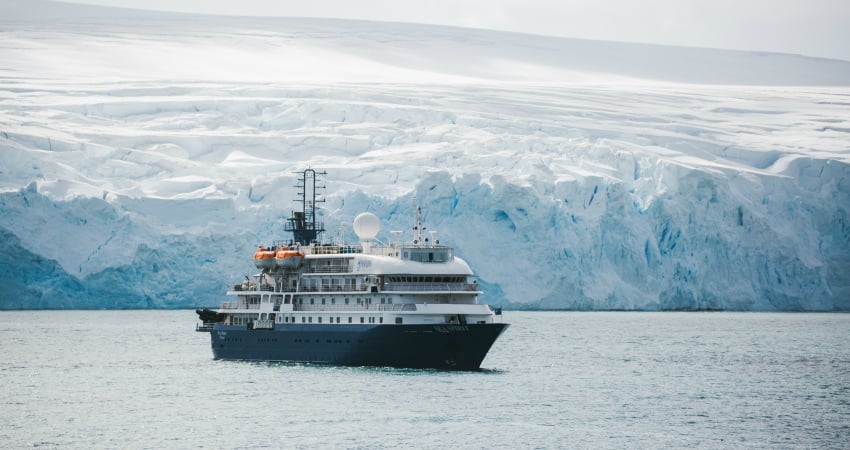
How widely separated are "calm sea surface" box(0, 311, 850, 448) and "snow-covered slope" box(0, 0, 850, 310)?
13.3 metres

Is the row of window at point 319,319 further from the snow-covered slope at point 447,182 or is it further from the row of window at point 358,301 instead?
the snow-covered slope at point 447,182

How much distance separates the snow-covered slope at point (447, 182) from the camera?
69125 mm

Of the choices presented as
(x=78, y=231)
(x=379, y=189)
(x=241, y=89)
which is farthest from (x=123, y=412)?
(x=241, y=89)

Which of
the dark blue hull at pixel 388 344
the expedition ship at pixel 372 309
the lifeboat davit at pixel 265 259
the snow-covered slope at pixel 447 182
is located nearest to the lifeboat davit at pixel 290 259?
the expedition ship at pixel 372 309

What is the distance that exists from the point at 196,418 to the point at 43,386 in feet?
27.1

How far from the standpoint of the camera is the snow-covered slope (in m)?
69.1

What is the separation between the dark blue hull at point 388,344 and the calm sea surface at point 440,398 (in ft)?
1.69

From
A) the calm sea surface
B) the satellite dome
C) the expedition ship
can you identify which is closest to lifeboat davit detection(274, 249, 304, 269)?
the expedition ship

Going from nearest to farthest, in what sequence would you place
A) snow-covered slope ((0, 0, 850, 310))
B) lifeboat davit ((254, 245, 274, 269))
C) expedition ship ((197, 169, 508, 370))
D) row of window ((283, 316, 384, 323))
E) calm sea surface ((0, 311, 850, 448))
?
calm sea surface ((0, 311, 850, 448)) → expedition ship ((197, 169, 508, 370)) → row of window ((283, 316, 384, 323)) → lifeboat davit ((254, 245, 274, 269)) → snow-covered slope ((0, 0, 850, 310))

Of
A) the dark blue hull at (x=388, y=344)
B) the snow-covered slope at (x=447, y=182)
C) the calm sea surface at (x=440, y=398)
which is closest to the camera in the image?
the calm sea surface at (x=440, y=398)

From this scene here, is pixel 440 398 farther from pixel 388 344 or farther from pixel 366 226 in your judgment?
pixel 366 226

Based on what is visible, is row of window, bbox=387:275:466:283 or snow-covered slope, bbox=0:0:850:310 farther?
snow-covered slope, bbox=0:0:850:310

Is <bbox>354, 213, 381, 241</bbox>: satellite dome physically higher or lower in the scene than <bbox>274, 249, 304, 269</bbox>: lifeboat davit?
higher

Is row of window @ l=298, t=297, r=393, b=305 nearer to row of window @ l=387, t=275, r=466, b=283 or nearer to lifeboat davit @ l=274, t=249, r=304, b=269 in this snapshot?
row of window @ l=387, t=275, r=466, b=283
